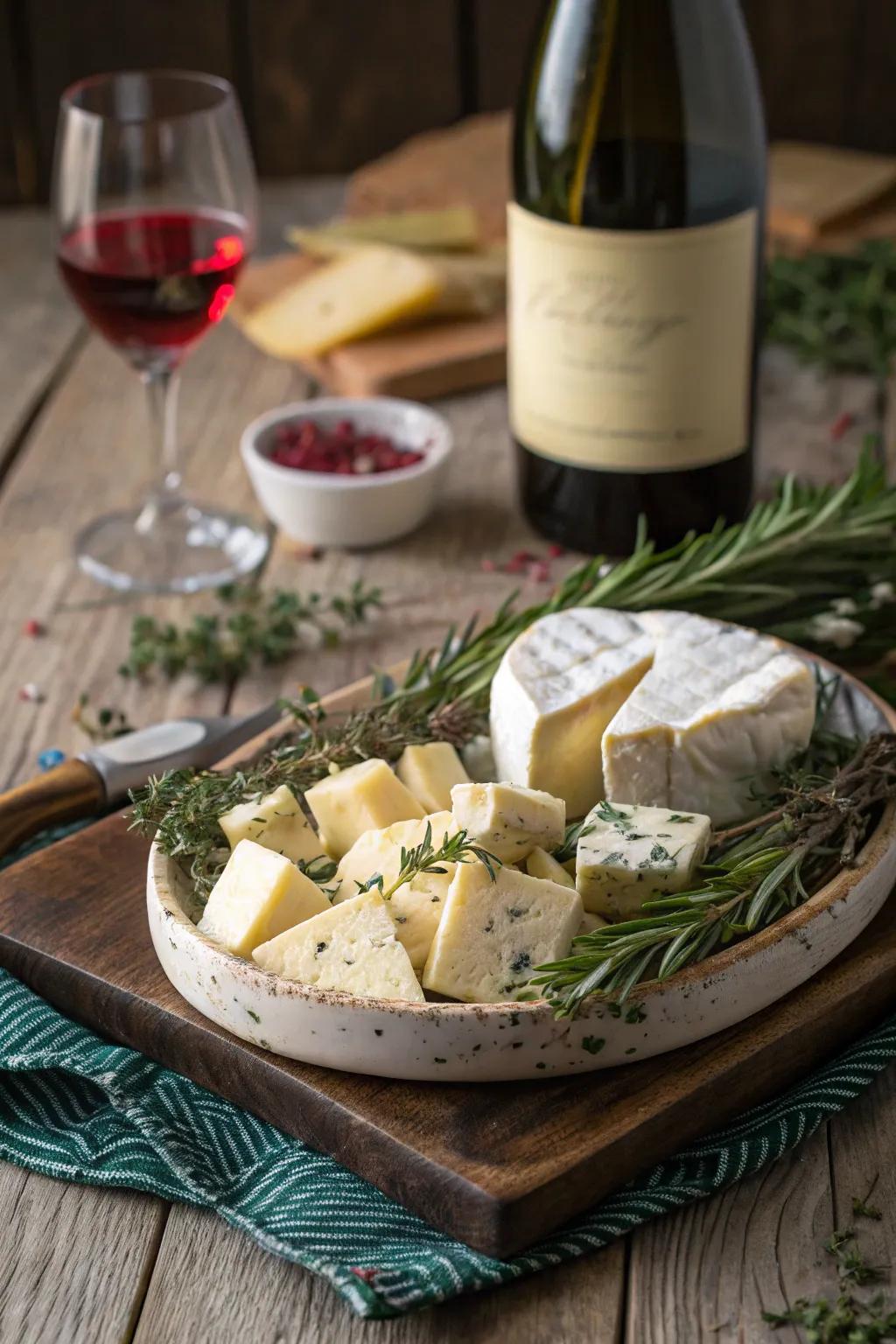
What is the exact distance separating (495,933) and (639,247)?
845mm

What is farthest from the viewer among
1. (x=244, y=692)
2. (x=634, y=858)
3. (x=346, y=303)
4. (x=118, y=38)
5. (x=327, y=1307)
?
(x=118, y=38)

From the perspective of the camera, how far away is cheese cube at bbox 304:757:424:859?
1.05m

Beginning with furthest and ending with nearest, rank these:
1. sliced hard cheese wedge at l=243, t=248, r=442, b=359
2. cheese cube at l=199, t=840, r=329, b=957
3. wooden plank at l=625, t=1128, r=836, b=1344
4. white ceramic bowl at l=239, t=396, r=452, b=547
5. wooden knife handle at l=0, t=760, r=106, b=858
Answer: sliced hard cheese wedge at l=243, t=248, r=442, b=359 < white ceramic bowl at l=239, t=396, r=452, b=547 < wooden knife handle at l=0, t=760, r=106, b=858 < cheese cube at l=199, t=840, r=329, b=957 < wooden plank at l=625, t=1128, r=836, b=1344

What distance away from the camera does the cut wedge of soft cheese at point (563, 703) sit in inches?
43.0

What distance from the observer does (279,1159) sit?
953mm

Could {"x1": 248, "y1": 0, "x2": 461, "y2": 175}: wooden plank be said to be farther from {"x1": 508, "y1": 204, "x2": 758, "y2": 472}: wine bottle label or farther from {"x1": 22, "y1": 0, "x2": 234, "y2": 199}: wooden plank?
{"x1": 508, "y1": 204, "x2": 758, "y2": 472}: wine bottle label

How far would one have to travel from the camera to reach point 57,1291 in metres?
0.89

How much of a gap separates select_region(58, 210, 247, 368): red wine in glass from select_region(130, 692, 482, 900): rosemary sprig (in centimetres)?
53

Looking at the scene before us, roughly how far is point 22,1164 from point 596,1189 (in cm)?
34

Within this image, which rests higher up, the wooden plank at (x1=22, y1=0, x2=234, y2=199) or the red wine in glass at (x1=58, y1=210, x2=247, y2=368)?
the red wine in glass at (x1=58, y1=210, x2=247, y2=368)

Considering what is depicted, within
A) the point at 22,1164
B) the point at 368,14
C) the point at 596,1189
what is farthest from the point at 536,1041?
the point at 368,14

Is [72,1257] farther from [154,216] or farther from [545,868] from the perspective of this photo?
[154,216]

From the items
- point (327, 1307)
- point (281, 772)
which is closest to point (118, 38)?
point (281, 772)

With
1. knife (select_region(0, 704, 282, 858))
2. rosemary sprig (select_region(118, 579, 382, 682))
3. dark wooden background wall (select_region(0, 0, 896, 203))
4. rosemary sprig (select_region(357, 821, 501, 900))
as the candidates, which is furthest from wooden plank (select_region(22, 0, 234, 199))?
rosemary sprig (select_region(357, 821, 501, 900))
